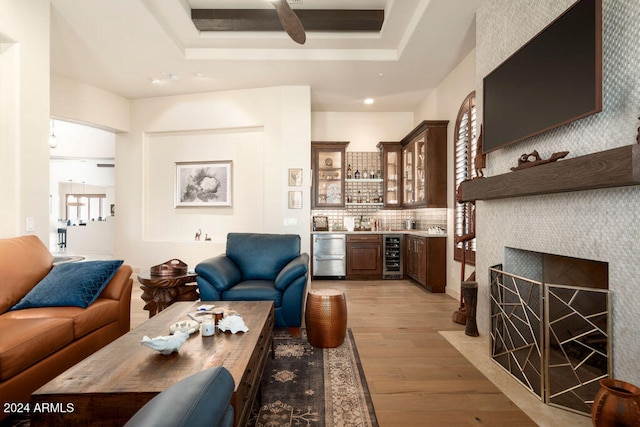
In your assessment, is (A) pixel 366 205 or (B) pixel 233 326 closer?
(B) pixel 233 326

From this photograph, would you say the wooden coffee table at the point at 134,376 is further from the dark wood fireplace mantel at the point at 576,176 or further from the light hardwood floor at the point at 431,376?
the dark wood fireplace mantel at the point at 576,176

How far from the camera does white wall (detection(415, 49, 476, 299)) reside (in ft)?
14.3

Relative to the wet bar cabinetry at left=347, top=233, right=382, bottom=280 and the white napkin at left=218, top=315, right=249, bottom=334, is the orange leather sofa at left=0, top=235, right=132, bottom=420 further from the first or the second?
the wet bar cabinetry at left=347, top=233, right=382, bottom=280

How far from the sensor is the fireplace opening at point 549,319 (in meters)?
2.23

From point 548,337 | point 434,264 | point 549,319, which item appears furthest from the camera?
point 434,264

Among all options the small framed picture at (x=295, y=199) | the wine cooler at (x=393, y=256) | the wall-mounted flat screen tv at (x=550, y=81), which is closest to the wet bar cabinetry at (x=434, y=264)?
the wine cooler at (x=393, y=256)

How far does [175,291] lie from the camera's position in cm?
324

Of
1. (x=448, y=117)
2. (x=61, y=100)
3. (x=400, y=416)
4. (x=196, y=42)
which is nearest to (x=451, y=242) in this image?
(x=448, y=117)

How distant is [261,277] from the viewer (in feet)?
11.9

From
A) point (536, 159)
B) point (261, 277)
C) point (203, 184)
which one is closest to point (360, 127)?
point (203, 184)

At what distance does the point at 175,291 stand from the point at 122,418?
6.92 feet

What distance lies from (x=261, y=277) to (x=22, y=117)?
2.67 metres

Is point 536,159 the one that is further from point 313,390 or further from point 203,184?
point 203,184

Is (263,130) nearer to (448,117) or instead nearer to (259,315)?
(448,117)
